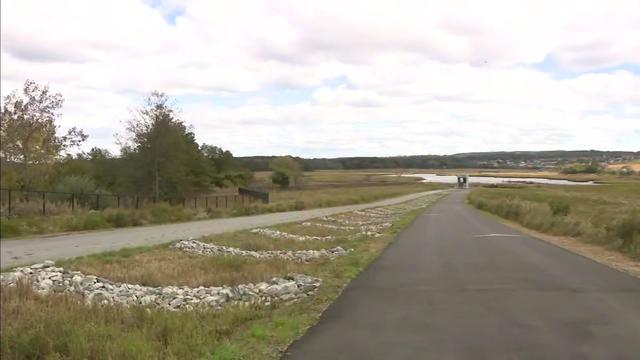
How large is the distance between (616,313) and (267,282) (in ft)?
23.2

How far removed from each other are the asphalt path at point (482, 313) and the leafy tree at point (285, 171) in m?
115

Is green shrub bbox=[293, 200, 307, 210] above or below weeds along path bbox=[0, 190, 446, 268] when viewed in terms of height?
below

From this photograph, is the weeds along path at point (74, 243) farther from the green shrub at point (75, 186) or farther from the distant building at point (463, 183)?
the distant building at point (463, 183)

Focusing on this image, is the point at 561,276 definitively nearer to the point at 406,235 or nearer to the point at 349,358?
the point at 349,358

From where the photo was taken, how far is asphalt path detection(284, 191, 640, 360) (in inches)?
292

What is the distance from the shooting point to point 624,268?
15.8m

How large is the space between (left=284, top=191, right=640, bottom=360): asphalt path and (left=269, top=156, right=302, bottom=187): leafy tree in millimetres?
115276

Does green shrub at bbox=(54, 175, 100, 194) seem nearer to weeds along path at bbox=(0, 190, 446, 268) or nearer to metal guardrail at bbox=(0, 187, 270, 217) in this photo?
metal guardrail at bbox=(0, 187, 270, 217)

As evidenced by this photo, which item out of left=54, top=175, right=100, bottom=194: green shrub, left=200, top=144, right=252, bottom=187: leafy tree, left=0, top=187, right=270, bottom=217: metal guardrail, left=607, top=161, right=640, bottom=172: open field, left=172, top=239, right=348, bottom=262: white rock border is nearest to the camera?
left=172, top=239, right=348, bottom=262: white rock border

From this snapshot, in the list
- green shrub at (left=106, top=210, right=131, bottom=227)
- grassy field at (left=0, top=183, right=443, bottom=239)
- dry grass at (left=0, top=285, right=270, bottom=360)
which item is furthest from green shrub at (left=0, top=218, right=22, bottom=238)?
dry grass at (left=0, top=285, right=270, bottom=360)

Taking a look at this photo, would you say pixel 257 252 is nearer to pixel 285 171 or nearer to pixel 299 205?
pixel 299 205

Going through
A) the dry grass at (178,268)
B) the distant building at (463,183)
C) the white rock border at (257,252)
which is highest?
the dry grass at (178,268)

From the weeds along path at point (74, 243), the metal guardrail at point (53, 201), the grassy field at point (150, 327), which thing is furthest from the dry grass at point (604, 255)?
the metal guardrail at point (53, 201)

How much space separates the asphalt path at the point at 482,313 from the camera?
7422 mm
